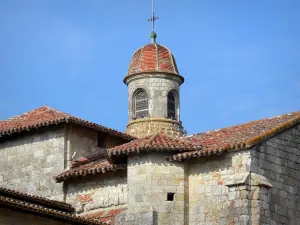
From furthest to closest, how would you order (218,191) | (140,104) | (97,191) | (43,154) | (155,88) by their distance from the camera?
(140,104)
(155,88)
(43,154)
(97,191)
(218,191)

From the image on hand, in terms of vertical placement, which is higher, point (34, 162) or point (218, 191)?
point (34, 162)

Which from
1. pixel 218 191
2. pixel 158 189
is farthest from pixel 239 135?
pixel 158 189

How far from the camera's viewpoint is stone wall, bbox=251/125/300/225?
77.0 ft

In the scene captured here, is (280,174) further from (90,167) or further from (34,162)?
(34,162)

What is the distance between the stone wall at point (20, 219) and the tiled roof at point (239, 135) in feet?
13.3

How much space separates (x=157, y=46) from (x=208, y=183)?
13.4 meters

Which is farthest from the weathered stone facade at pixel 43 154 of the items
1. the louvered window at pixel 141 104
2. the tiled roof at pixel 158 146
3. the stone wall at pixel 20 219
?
the stone wall at pixel 20 219

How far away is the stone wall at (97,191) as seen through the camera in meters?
25.9

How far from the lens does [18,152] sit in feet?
96.7

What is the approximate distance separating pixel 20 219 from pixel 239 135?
21.7 feet

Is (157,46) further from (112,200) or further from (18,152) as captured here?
(112,200)

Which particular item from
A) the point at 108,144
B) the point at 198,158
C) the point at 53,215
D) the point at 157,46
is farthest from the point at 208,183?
the point at 157,46

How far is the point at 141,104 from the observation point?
3475 cm

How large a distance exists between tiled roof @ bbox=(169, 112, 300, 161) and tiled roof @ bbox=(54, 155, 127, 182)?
2307 millimetres
